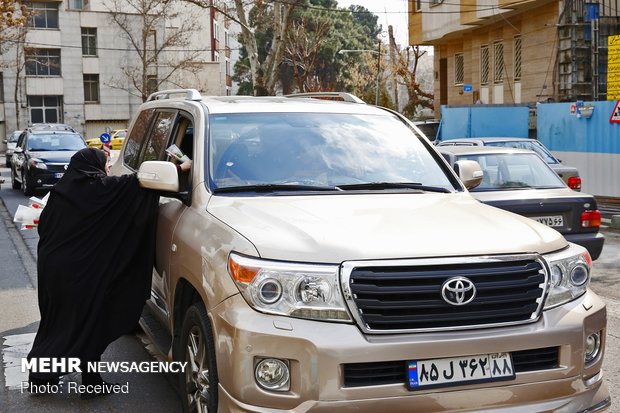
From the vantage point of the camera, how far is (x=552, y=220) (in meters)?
9.49

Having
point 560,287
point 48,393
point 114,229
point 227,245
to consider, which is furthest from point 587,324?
point 48,393

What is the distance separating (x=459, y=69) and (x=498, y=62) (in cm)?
458

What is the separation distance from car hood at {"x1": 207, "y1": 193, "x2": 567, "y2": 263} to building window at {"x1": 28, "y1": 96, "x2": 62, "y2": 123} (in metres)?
64.9

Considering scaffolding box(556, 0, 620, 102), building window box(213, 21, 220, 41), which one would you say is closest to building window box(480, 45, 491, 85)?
scaffolding box(556, 0, 620, 102)

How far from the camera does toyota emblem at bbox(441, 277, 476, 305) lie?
3.76 m

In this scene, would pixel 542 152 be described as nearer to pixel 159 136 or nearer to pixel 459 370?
pixel 159 136

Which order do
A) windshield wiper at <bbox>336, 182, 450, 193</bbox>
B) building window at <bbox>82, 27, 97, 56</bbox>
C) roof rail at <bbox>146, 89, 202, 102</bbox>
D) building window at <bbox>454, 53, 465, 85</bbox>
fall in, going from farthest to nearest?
building window at <bbox>82, 27, 97, 56</bbox>
building window at <bbox>454, 53, 465, 85</bbox>
roof rail at <bbox>146, 89, 202, 102</bbox>
windshield wiper at <bbox>336, 182, 450, 193</bbox>

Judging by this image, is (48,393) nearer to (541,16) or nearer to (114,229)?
(114,229)

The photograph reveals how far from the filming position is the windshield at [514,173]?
1011 cm

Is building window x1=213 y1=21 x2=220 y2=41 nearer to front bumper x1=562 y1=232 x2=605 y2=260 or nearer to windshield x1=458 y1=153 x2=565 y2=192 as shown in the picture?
windshield x1=458 y1=153 x2=565 y2=192

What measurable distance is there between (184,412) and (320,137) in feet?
6.18

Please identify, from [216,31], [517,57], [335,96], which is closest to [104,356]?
[335,96]

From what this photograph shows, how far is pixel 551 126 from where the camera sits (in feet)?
69.6

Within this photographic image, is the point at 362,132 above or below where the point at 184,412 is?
above
